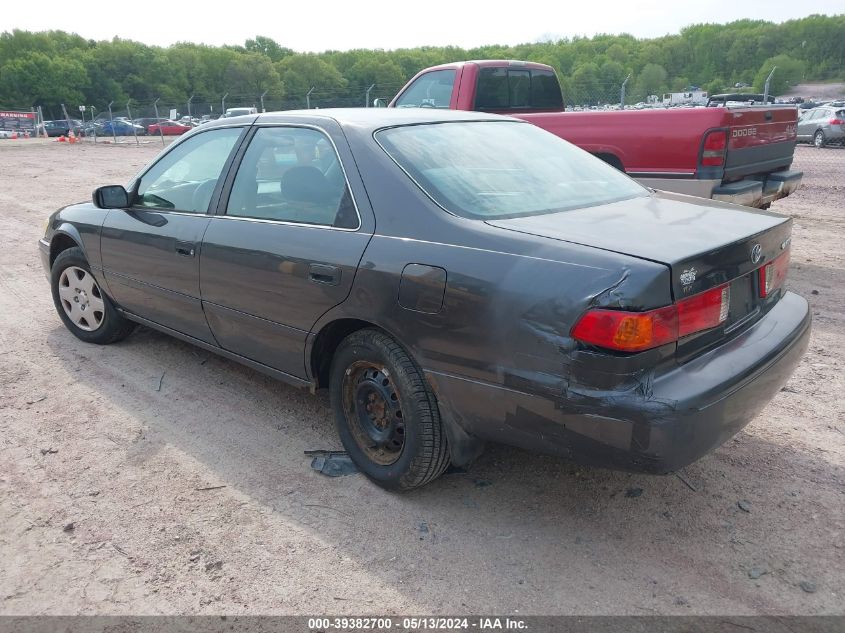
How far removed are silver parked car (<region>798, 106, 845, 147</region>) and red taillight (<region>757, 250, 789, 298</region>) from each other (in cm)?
2312

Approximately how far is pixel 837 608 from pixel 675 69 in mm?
95976

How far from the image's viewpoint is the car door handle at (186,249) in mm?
3803

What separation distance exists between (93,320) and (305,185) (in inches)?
101

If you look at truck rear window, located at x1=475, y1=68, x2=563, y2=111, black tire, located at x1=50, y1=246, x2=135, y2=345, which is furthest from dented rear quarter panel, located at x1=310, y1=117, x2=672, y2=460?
truck rear window, located at x1=475, y1=68, x2=563, y2=111

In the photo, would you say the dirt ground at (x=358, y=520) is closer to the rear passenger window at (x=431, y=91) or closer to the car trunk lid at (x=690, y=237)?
the car trunk lid at (x=690, y=237)

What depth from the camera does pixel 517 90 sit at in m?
8.72

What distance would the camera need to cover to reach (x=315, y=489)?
3.18 meters

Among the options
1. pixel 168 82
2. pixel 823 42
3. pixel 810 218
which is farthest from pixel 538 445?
pixel 823 42

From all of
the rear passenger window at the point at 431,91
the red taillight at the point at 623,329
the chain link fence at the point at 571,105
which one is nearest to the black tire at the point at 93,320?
the red taillight at the point at 623,329

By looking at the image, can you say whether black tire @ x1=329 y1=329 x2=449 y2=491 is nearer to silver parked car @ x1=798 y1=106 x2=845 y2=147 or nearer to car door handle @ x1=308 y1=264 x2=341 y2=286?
car door handle @ x1=308 y1=264 x2=341 y2=286

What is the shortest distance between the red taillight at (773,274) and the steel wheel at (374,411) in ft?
5.38

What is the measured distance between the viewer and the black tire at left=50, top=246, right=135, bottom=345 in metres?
4.84

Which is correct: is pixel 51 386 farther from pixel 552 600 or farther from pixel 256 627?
pixel 552 600

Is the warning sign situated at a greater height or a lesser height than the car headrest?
greater
